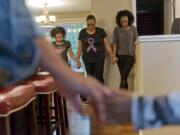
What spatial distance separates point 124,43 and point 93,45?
438mm

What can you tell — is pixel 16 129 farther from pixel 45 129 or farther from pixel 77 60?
pixel 77 60

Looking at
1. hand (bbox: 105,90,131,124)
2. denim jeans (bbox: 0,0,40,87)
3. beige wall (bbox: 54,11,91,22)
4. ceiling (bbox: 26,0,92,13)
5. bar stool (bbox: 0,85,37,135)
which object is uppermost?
ceiling (bbox: 26,0,92,13)

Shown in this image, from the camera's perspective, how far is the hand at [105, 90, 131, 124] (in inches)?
23.2

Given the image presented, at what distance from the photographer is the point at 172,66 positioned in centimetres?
291

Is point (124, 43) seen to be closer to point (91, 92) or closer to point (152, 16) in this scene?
point (152, 16)

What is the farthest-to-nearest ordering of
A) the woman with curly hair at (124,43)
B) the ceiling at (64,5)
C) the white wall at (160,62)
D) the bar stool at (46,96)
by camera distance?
1. the ceiling at (64,5)
2. the woman with curly hair at (124,43)
3. the white wall at (160,62)
4. the bar stool at (46,96)

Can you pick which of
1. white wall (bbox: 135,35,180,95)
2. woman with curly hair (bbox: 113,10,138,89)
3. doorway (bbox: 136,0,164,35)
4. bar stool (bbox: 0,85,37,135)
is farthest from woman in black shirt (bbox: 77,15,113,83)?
bar stool (bbox: 0,85,37,135)

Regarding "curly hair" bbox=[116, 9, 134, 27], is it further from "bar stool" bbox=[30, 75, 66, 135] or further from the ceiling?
the ceiling

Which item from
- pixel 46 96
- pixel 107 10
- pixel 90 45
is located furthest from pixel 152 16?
pixel 46 96

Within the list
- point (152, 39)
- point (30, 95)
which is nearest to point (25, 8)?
point (30, 95)

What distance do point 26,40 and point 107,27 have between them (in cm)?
505

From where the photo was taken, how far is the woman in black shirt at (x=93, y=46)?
5.10 m

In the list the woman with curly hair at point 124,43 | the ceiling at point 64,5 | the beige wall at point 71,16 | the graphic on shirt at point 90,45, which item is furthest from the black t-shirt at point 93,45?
the beige wall at point 71,16

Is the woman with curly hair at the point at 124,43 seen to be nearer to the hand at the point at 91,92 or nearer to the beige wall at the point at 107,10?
the beige wall at the point at 107,10
